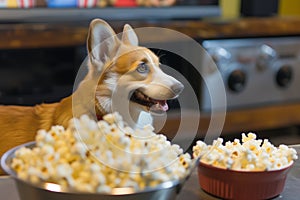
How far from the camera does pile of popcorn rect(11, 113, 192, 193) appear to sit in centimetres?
63

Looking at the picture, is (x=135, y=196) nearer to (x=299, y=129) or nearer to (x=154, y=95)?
(x=154, y=95)

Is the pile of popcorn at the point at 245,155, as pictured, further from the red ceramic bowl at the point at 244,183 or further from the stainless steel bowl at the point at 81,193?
the stainless steel bowl at the point at 81,193

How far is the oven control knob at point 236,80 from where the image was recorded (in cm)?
269

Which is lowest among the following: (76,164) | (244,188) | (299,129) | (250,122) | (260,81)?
(299,129)

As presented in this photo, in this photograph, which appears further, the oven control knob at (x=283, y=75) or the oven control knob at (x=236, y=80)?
the oven control knob at (x=283, y=75)

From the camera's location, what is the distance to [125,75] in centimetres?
87

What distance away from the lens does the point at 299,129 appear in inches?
121

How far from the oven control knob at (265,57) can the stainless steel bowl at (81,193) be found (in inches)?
85.2

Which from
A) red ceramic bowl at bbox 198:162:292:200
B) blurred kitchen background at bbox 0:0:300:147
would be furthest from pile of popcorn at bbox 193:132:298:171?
blurred kitchen background at bbox 0:0:300:147

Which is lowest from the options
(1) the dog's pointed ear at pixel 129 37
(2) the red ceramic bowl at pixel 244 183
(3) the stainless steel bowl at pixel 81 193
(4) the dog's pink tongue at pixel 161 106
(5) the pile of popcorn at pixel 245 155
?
(2) the red ceramic bowl at pixel 244 183

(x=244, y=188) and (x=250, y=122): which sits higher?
(x=244, y=188)

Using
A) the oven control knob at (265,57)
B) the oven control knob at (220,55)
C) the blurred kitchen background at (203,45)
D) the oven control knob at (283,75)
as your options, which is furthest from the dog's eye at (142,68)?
the oven control knob at (283,75)

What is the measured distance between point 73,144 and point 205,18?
2.31 meters

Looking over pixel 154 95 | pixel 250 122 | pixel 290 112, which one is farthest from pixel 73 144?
pixel 290 112
